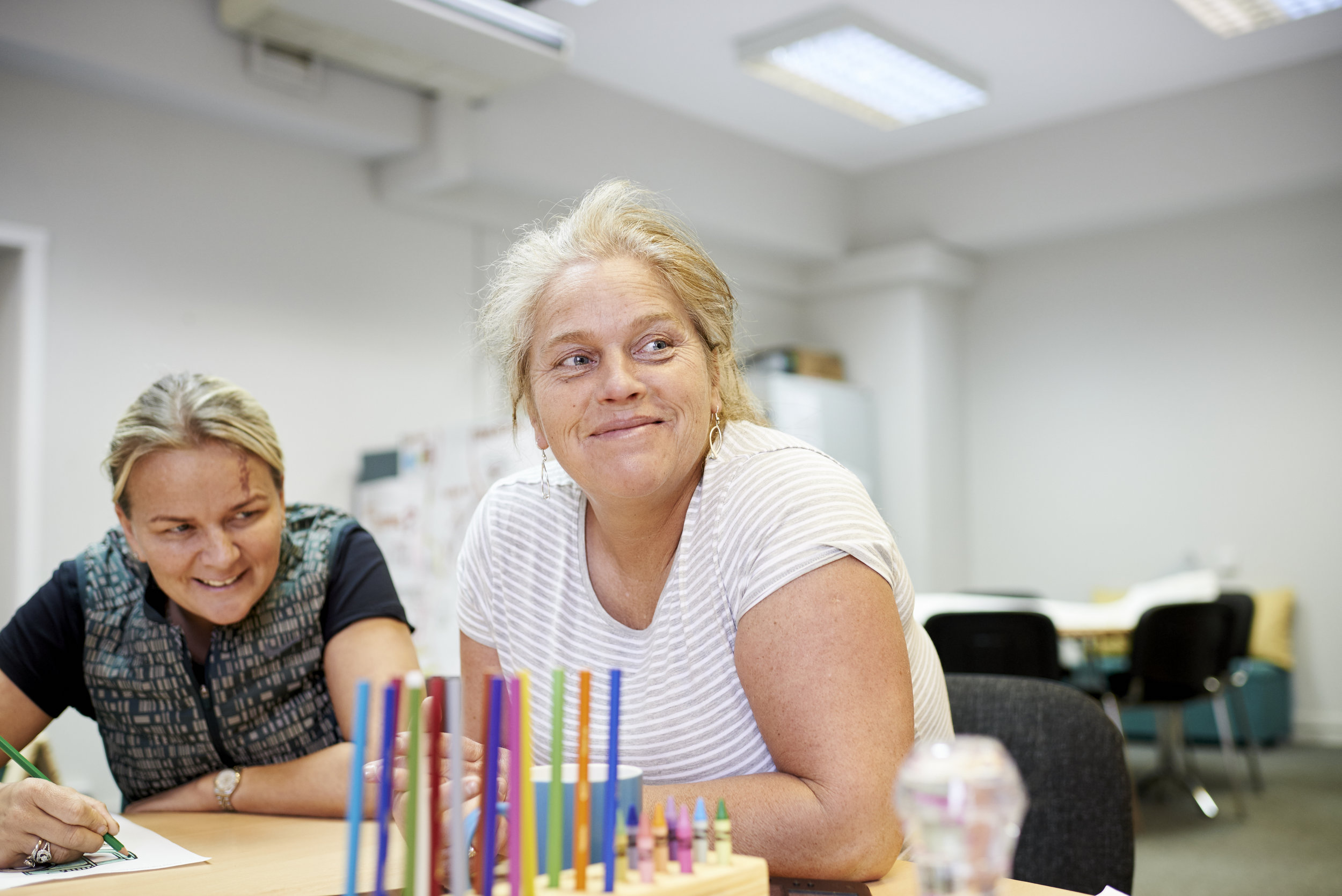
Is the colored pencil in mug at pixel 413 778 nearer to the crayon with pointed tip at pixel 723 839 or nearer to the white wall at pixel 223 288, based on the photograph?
the crayon with pointed tip at pixel 723 839

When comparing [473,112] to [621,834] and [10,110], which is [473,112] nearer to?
[10,110]

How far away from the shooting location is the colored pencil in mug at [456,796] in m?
0.50

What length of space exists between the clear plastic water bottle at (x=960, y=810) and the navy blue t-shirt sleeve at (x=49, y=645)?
1339mm

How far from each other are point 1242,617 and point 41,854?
15.2 feet

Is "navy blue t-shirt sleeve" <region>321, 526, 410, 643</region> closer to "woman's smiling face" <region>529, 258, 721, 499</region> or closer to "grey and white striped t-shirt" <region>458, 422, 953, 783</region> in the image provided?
"grey and white striped t-shirt" <region>458, 422, 953, 783</region>

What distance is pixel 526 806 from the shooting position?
0.59 m

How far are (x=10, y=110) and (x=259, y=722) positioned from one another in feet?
9.42

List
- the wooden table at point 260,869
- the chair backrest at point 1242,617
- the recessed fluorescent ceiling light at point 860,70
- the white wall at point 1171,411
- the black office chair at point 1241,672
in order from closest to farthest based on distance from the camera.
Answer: the wooden table at point 260,869 < the black office chair at point 1241,672 < the recessed fluorescent ceiling light at point 860,70 < the chair backrest at point 1242,617 < the white wall at point 1171,411

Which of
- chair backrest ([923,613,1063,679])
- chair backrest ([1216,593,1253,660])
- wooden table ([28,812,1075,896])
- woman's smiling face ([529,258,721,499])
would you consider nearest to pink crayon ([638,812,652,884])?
wooden table ([28,812,1075,896])

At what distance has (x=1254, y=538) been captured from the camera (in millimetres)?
5551

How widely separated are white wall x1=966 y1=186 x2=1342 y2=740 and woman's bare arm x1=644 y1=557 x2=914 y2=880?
17.6 feet

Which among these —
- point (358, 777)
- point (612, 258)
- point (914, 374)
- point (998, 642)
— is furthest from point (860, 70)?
point (358, 777)

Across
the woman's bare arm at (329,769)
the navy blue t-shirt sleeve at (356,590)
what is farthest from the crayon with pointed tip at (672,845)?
the navy blue t-shirt sleeve at (356,590)

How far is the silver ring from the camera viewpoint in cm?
100
